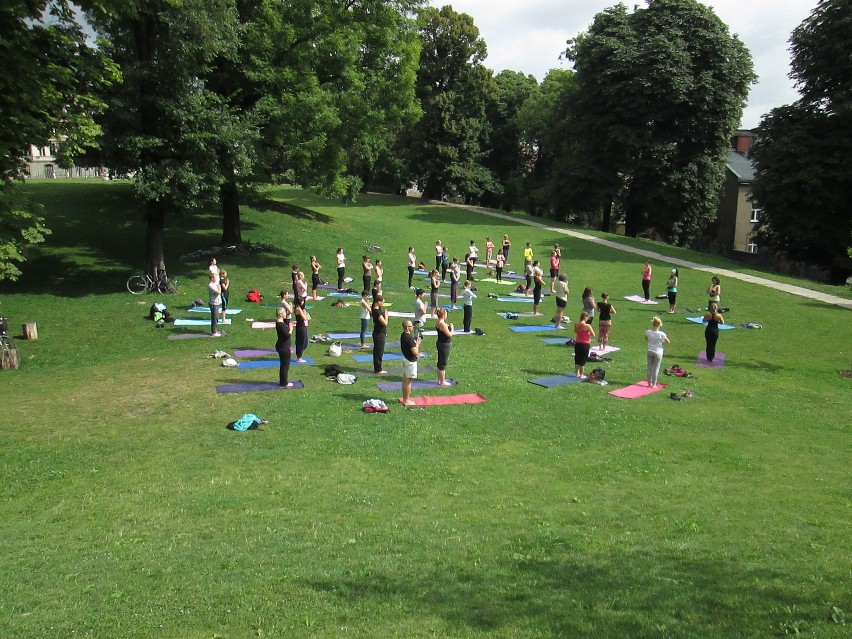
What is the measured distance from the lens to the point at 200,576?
671 cm

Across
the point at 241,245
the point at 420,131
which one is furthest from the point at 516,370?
the point at 420,131

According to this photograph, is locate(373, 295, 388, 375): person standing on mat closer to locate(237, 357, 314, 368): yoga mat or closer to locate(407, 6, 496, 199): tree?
locate(237, 357, 314, 368): yoga mat

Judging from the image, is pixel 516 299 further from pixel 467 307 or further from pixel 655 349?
pixel 655 349

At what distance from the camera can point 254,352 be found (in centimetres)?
1798

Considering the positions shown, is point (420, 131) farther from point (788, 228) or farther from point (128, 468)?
point (128, 468)

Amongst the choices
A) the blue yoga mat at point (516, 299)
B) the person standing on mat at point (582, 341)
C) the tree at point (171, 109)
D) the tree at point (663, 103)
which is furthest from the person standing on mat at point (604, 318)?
the tree at point (663, 103)

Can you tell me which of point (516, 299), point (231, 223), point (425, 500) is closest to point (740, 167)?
point (516, 299)

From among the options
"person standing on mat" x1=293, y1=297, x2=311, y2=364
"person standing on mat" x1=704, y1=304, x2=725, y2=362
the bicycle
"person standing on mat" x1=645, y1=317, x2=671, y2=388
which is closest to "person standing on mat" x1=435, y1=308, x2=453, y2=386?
"person standing on mat" x1=293, y1=297, x2=311, y2=364

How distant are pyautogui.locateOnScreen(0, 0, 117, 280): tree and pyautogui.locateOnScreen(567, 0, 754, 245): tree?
38.7 m

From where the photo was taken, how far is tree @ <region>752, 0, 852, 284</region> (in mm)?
36188

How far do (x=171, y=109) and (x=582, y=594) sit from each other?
873 inches

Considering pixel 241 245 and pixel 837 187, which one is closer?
pixel 241 245

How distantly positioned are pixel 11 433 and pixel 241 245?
21435 mm

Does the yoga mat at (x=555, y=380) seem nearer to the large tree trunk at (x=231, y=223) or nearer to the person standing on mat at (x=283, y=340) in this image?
the person standing on mat at (x=283, y=340)
